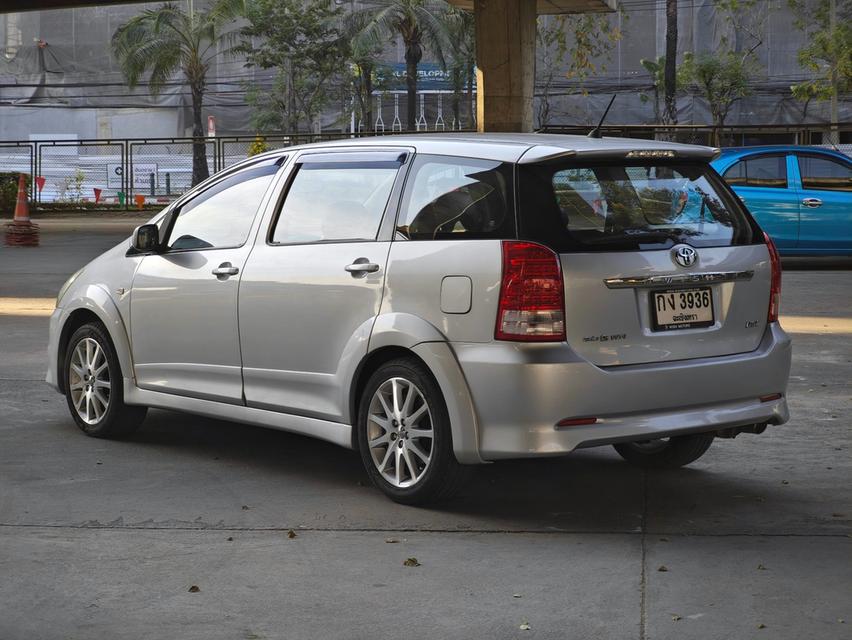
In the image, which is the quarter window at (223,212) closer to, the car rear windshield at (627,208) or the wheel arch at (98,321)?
the wheel arch at (98,321)

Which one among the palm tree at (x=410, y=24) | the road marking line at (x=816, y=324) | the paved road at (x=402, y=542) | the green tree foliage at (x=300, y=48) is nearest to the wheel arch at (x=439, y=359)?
the paved road at (x=402, y=542)

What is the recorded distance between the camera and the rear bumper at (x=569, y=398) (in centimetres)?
532

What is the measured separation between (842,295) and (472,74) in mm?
38888

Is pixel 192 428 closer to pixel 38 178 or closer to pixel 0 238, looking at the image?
pixel 0 238

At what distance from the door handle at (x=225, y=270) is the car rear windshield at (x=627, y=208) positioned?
170 centimetres

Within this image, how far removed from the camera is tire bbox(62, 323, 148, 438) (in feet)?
24.1

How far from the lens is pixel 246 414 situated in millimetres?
6605

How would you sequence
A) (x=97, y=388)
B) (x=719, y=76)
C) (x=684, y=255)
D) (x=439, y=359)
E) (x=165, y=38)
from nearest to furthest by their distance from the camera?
1. (x=439, y=359)
2. (x=684, y=255)
3. (x=97, y=388)
4. (x=165, y=38)
5. (x=719, y=76)

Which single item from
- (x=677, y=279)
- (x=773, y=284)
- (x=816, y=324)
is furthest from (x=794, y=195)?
(x=677, y=279)

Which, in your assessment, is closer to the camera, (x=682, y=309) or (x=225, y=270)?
(x=682, y=309)

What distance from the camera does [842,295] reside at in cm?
1480

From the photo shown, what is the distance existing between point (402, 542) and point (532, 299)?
3.48 ft

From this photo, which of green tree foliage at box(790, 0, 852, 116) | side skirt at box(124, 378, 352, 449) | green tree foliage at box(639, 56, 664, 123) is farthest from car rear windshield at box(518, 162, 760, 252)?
green tree foliage at box(639, 56, 664, 123)

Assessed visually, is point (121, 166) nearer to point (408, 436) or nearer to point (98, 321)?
point (98, 321)
